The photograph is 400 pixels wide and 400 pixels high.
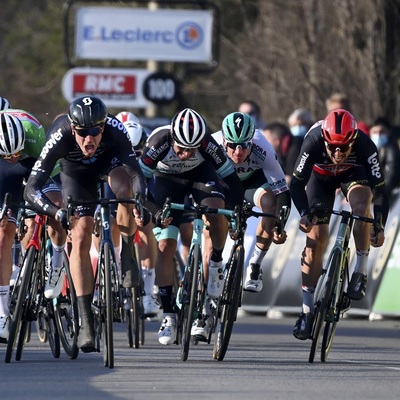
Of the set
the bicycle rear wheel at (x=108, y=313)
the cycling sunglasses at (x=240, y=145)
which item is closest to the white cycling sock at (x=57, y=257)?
the bicycle rear wheel at (x=108, y=313)

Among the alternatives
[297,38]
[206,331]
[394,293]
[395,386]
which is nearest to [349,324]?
[394,293]

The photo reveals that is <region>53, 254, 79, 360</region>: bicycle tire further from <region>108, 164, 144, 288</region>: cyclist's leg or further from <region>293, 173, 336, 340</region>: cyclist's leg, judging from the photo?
<region>293, 173, 336, 340</region>: cyclist's leg

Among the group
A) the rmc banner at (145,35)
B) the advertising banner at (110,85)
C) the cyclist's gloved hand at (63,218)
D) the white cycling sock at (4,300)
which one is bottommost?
the white cycling sock at (4,300)

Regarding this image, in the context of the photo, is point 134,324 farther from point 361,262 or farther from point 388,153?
point 388,153

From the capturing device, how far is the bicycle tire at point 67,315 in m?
12.5

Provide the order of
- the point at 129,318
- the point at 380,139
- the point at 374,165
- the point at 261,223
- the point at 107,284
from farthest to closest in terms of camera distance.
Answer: the point at 380,139 → the point at 261,223 → the point at 129,318 → the point at 374,165 → the point at 107,284

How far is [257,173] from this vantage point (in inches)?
576

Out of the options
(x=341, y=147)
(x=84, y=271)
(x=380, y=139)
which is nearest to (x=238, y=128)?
(x=341, y=147)

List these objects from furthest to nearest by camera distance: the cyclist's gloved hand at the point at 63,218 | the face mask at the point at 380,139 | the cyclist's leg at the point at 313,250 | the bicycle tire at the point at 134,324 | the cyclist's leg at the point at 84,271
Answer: the face mask at the point at 380,139
the bicycle tire at the point at 134,324
the cyclist's leg at the point at 313,250
the cyclist's leg at the point at 84,271
the cyclist's gloved hand at the point at 63,218

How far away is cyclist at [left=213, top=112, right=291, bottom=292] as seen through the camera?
1334 cm

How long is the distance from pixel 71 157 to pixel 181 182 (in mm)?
1373

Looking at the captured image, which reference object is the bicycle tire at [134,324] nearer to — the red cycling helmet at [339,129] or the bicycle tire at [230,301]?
the bicycle tire at [230,301]

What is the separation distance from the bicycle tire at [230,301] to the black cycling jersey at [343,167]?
0.67m

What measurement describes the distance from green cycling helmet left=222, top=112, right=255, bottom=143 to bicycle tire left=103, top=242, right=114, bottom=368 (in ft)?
6.75
